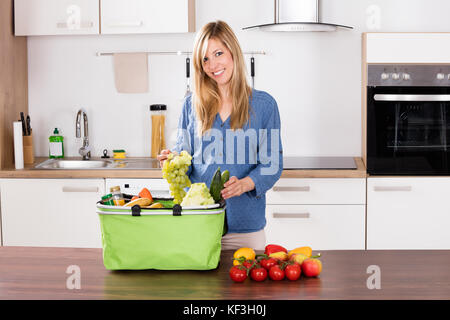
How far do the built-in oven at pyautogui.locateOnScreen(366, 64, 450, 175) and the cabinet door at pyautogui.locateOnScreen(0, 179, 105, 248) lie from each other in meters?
1.64

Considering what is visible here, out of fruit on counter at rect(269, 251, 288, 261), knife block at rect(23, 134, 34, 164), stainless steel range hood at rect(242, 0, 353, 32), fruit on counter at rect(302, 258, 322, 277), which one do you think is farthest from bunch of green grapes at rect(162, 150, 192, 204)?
knife block at rect(23, 134, 34, 164)

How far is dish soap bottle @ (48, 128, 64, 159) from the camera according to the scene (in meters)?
3.93

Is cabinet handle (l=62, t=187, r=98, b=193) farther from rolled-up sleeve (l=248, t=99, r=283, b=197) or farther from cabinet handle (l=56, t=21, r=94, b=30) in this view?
rolled-up sleeve (l=248, t=99, r=283, b=197)

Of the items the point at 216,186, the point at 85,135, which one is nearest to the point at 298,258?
the point at 216,186

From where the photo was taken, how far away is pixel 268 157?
2.24 m

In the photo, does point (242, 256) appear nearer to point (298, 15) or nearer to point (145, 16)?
point (298, 15)

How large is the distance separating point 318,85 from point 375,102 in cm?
53

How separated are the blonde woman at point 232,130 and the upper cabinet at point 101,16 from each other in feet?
4.61

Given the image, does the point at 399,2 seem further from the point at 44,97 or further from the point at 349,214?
the point at 44,97

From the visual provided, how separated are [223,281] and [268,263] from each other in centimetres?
14

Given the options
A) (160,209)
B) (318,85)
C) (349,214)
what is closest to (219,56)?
(160,209)

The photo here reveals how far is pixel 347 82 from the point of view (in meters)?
3.86
